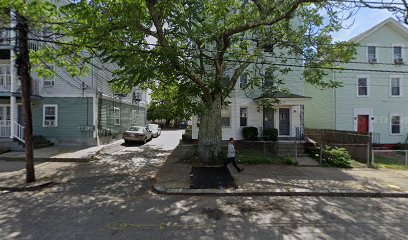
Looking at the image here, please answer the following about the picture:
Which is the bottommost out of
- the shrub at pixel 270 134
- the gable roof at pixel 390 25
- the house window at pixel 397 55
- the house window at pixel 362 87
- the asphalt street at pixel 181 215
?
the asphalt street at pixel 181 215

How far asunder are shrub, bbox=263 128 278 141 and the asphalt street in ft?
29.2

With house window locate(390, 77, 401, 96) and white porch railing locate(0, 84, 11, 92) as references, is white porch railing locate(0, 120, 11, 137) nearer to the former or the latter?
white porch railing locate(0, 84, 11, 92)

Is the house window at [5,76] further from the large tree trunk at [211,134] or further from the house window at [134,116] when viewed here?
the large tree trunk at [211,134]

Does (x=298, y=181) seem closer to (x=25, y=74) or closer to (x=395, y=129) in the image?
(x=25, y=74)

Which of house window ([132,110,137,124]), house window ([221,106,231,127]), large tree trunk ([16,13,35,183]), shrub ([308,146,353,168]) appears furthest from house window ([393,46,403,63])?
large tree trunk ([16,13,35,183])

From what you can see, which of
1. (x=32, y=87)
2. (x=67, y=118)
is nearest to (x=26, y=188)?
(x=67, y=118)

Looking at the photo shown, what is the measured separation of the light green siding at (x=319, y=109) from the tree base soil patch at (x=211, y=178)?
15.2 meters

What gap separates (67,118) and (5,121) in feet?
11.4

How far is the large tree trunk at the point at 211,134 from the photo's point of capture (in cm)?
1220

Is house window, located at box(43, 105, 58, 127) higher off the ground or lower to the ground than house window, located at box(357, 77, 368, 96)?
lower

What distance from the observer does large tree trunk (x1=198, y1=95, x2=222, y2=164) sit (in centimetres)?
1220

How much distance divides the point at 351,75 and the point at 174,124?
41.2 metres

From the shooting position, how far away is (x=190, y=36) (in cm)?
945

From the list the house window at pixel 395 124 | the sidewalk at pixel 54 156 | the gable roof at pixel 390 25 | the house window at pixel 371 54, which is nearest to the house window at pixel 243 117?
the sidewalk at pixel 54 156
